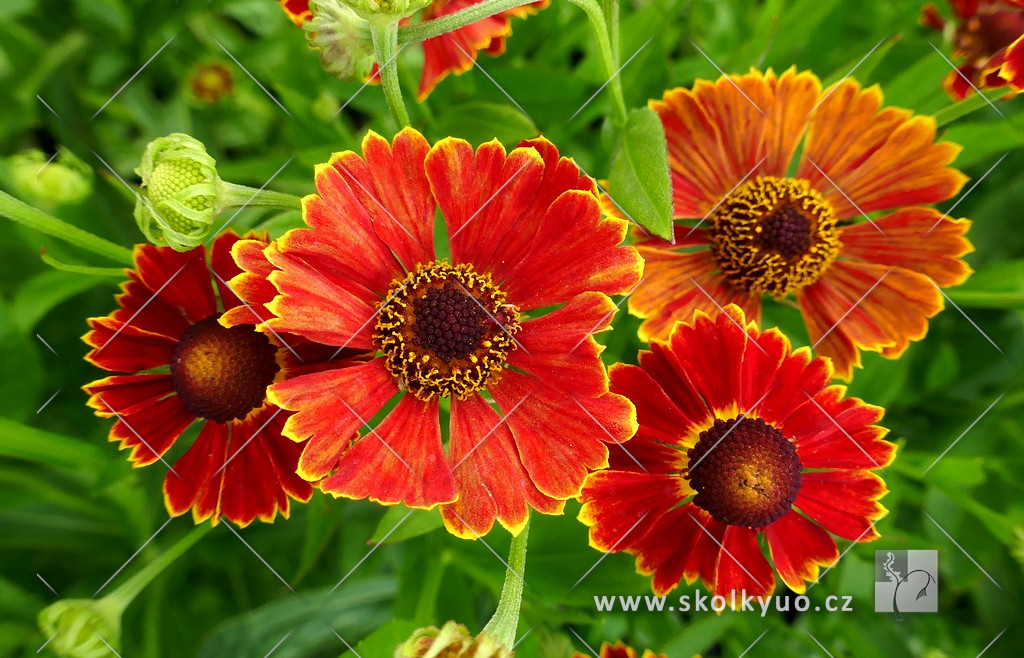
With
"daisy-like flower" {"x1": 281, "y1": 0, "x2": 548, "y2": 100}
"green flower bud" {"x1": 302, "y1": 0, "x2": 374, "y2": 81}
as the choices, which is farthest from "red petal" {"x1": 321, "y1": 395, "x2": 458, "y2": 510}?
"daisy-like flower" {"x1": 281, "y1": 0, "x2": 548, "y2": 100}

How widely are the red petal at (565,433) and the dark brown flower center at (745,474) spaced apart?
144 millimetres

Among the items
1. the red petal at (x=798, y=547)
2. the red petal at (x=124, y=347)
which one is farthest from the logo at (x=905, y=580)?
the red petal at (x=124, y=347)

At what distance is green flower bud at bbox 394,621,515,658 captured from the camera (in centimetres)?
57

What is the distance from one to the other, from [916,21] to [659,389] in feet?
2.75

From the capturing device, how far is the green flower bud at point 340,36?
642 millimetres

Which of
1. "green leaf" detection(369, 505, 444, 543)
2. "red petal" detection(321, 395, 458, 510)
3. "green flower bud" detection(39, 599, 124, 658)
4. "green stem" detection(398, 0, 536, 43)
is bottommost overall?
"green flower bud" detection(39, 599, 124, 658)

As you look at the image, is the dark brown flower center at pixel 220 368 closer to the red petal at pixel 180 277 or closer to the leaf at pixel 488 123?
the red petal at pixel 180 277

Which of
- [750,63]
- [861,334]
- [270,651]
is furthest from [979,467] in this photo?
[270,651]

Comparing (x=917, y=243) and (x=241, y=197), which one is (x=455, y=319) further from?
(x=917, y=243)

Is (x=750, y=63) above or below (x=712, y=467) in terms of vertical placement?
above

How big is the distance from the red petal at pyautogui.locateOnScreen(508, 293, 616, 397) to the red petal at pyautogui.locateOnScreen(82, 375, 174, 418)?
1.21ft

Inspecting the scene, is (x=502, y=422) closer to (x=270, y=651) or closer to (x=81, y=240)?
(x=81, y=240)

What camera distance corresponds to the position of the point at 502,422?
0.74 metres

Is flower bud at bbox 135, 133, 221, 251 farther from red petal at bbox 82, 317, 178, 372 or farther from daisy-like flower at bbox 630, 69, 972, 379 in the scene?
daisy-like flower at bbox 630, 69, 972, 379
